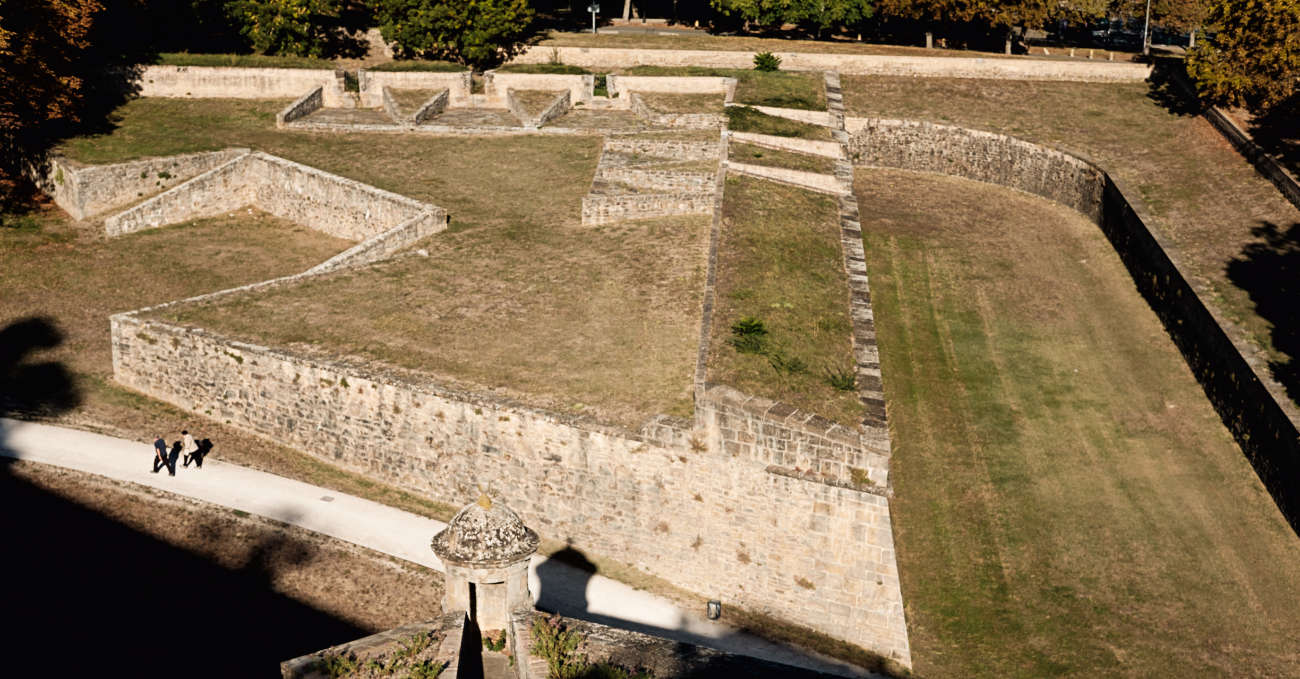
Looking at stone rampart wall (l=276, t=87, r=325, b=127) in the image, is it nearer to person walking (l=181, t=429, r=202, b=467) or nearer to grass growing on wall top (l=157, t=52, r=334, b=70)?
grass growing on wall top (l=157, t=52, r=334, b=70)

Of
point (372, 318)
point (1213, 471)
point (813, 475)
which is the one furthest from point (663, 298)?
point (1213, 471)

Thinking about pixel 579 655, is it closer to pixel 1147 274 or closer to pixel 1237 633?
pixel 1237 633

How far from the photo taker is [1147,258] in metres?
42.9

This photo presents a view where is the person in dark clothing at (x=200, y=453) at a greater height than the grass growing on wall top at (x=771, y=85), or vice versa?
the grass growing on wall top at (x=771, y=85)

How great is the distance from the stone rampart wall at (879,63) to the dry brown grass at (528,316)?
→ 2118 centimetres

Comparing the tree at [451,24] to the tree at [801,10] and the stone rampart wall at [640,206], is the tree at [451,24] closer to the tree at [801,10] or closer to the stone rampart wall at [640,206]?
the tree at [801,10]

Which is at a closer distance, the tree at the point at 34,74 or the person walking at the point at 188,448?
the person walking at the point at 188,448

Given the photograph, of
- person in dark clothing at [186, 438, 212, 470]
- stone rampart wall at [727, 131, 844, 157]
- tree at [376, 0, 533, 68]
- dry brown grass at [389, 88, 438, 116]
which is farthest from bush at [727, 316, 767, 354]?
tree at [376, 0, 533, 68]

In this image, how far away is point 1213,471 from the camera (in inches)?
1299

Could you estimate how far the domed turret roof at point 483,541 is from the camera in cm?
1958

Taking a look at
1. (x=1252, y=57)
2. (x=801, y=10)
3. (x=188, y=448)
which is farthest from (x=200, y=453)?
(x=801, y=10)

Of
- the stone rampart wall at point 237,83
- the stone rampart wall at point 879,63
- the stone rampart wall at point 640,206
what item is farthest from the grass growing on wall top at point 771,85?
the stone rampart wall at point 237,83

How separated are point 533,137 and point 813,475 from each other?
93.1 feet

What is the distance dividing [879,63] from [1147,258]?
20690 millimetres
